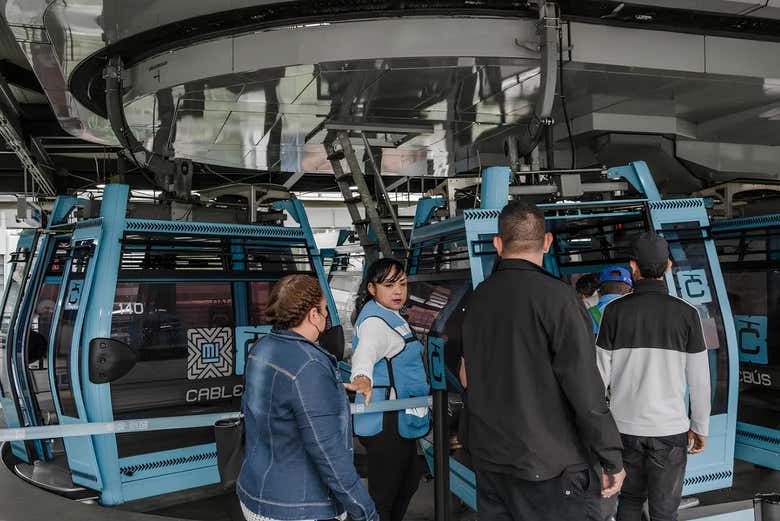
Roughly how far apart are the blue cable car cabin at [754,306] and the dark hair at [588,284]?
3.69 feet

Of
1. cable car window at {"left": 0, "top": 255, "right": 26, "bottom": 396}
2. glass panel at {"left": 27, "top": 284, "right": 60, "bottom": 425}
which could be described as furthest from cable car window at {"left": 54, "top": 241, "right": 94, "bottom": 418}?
cable car window at {"left": 0, "top": 255, "right": 26, "bottom": 396}

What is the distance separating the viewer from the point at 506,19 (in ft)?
19.1

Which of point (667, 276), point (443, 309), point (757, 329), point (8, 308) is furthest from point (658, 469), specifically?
point (8, 308)

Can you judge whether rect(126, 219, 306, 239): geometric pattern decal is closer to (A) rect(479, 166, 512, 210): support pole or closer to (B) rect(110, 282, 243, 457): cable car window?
(B) rect(110, 282, 243, 457): cable car window

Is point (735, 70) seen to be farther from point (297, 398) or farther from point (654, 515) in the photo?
point (297, 398)

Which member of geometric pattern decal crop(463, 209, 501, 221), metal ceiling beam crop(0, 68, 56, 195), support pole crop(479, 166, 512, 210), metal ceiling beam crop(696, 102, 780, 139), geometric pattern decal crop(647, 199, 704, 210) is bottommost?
geometric pattern decal crop(463, 209, 501, 221)

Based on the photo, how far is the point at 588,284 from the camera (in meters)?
6.07

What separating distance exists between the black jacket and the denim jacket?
0.50 meters

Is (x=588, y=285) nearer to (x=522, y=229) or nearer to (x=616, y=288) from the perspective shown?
(x=616, y=288)

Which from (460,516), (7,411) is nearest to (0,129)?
(7,411)

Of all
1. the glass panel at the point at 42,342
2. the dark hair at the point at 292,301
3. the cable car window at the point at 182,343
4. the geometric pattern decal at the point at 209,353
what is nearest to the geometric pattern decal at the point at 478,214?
the dark hair at the point at 292,301

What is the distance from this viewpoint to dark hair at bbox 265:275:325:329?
239 cm

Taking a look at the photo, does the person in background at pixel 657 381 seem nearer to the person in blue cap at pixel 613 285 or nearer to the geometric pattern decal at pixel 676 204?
the geometric pattern decal at pixel 676 204

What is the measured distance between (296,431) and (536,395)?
792mm
